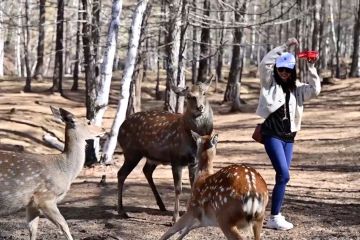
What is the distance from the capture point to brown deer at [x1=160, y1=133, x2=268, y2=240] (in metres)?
5.79

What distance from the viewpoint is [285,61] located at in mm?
7414

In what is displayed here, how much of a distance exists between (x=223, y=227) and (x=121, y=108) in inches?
280

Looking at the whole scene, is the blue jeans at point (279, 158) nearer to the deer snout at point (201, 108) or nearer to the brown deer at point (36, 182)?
the deer snout at point (201, 108)

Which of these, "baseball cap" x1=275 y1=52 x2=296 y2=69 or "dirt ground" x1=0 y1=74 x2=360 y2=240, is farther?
"dirt ground" x1=0 y1=74 x2=360 y2=240

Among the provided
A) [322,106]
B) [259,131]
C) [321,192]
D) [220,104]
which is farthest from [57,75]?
[259,131]

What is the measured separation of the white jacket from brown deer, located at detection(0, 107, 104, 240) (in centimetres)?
232

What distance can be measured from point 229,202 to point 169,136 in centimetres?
290

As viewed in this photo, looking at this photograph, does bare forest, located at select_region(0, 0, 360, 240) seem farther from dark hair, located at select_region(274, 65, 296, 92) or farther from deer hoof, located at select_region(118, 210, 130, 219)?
dark hair, located at select_region(274, 65, 296, 92)

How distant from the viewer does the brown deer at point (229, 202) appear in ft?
19.0

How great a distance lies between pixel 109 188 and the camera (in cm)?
1098

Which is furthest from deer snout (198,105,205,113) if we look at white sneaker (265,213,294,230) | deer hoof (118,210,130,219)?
deer hoof (118,210,130,219)

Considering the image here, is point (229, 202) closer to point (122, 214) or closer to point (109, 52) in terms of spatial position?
point (122, 214)

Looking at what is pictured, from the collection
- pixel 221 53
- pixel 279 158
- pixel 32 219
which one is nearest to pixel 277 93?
pixel 279 158

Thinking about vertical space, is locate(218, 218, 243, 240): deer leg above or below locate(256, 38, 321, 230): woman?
below
